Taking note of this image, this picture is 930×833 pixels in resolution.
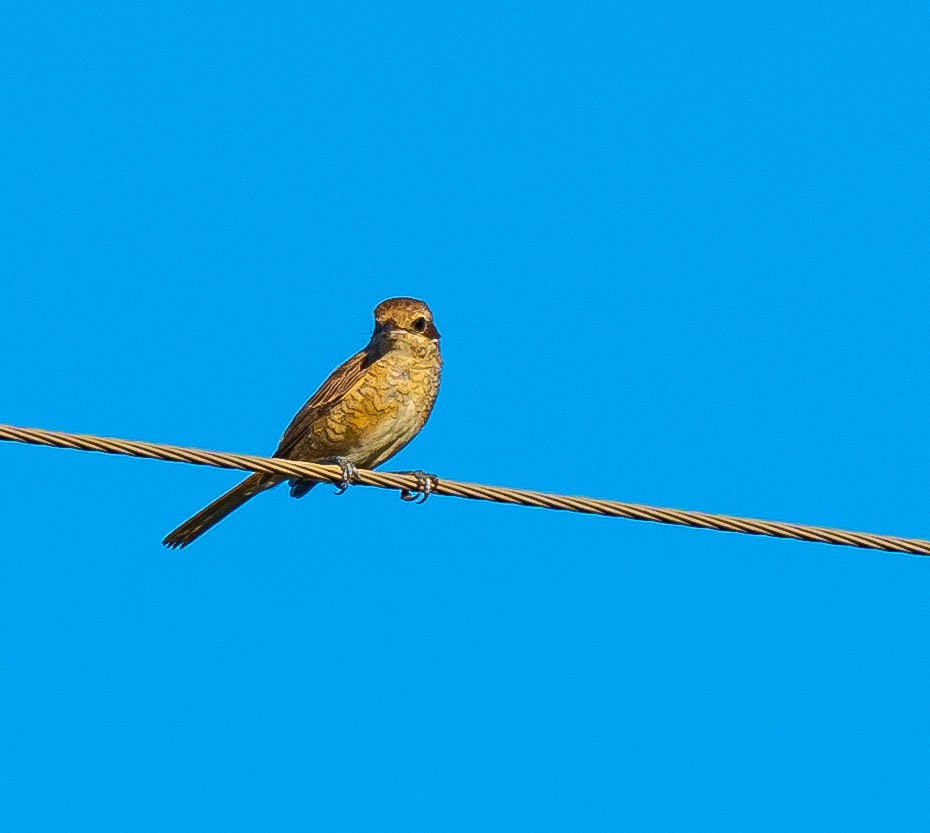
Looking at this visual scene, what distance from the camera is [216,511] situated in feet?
37.2

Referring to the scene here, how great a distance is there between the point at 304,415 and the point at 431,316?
998 millimetres

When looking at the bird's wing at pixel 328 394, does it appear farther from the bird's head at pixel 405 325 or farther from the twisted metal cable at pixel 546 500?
the twisted metal cable at pixel 546 500

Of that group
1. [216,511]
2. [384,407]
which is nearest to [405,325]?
[384,407]

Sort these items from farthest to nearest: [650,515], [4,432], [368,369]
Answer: [368,369] < [650,515] < [4,432]

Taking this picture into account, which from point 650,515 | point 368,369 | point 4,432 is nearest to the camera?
point 4,432

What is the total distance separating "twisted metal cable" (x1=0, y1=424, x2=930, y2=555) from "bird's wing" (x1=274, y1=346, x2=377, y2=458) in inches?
115

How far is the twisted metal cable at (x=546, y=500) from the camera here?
7379 millimetres

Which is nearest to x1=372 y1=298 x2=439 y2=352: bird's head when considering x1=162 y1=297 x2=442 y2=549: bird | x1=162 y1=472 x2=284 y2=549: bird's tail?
x1=162 y1=297 x2=442 y2=549: bird

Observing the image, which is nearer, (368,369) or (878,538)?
(878,538)

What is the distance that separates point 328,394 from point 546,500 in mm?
3663

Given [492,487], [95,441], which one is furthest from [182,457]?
[492,487]

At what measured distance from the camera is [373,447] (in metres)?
11.2

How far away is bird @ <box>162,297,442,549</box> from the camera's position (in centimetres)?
1110

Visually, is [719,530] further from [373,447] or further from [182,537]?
[182,537]
